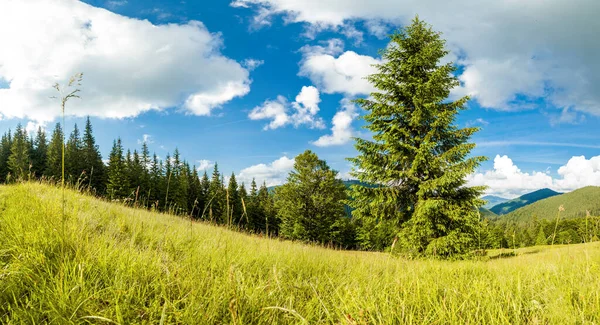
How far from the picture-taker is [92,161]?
1873 inches

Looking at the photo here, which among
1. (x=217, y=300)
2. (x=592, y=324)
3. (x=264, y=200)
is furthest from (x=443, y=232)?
(x=264, y=200)

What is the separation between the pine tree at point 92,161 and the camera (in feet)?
142

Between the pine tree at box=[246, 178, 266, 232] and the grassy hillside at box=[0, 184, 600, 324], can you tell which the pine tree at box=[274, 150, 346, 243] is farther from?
the grassy hillside at box=[0, 184, 600, 324]

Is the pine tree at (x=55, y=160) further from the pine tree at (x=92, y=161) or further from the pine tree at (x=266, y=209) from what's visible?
the pine tree at (x=266, y=209)

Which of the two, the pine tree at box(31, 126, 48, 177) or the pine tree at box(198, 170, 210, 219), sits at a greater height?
the pine tree at box(31, 126, 48, 177)

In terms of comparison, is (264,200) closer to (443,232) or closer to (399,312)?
(443,232)

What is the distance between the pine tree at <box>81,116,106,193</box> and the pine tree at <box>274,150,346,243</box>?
29899mm

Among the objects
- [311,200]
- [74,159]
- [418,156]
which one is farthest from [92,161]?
[418,156]

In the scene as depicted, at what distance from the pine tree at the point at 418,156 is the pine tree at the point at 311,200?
16696 millimetres

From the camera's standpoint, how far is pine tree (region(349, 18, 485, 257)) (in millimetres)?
12852

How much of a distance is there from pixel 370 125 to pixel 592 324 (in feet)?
44.7

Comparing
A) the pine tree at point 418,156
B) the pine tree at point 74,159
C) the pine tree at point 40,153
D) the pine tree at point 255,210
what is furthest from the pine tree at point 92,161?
the pine tree at point 418,156

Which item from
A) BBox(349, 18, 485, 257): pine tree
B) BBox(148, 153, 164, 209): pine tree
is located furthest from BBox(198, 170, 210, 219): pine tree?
BBox(349, 18, 485, 257): pine tree

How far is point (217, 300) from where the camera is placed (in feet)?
6.80
